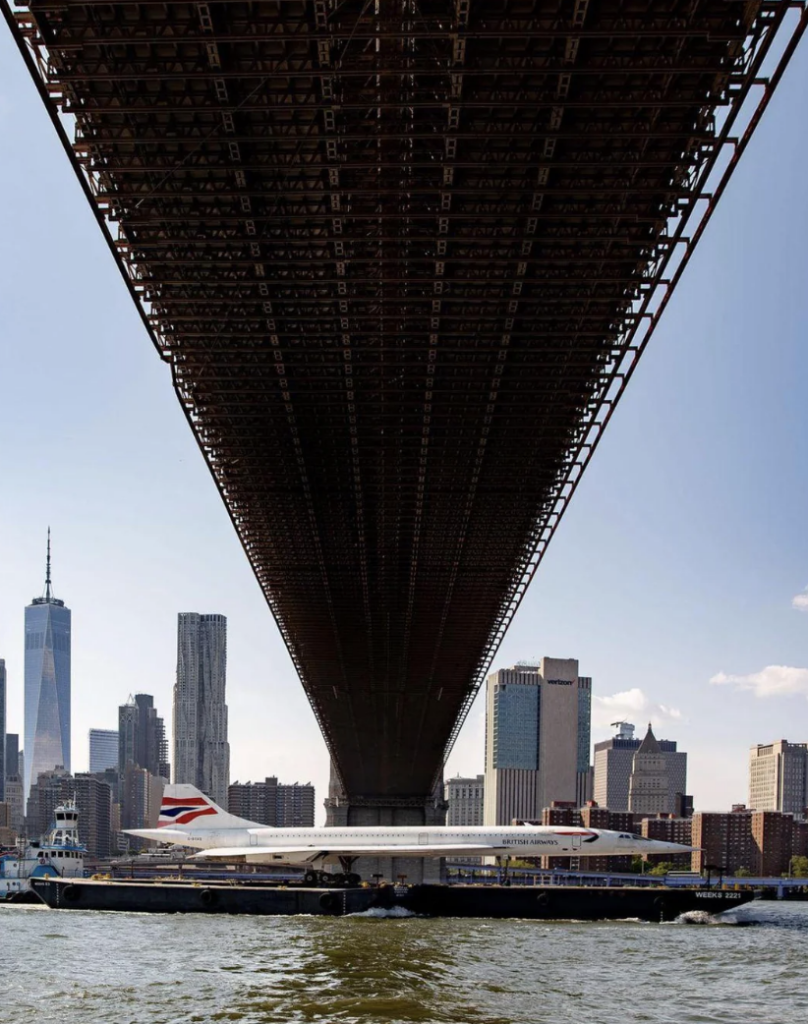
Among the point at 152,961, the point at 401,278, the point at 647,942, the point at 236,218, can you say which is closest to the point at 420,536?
the point at 647,942

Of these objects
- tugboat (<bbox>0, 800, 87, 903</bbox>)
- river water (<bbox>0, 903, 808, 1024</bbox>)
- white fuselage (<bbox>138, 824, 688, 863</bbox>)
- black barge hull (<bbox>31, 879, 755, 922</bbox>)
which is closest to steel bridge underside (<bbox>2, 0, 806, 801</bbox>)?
river water (<bbox>0, 903, 808, 1024</bbox>)

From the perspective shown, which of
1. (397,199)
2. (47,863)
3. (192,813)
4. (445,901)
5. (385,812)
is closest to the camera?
(397,199)

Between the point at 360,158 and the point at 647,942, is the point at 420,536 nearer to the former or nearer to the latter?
the point at 647,942

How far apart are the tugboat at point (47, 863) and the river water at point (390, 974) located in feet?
81.4

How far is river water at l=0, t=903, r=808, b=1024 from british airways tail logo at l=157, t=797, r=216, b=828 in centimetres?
3453

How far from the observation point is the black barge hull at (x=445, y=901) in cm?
7275

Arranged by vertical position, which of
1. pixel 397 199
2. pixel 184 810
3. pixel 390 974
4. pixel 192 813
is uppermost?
pixel 397 199

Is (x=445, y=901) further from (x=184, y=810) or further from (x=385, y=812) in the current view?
(x=385, y=812)

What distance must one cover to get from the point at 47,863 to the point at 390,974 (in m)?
56.8

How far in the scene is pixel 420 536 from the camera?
6281cm

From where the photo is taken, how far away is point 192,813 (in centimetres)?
9988

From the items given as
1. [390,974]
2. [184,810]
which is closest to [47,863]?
[184,810]

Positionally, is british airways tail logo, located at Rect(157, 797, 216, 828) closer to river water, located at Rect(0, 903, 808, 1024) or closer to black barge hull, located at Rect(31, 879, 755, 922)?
black barge hull, located at Rect(31, 879, 755, 922)

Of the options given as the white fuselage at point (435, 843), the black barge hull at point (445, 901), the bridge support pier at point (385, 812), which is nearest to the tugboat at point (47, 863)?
the white fuselage at point (435, 843)
